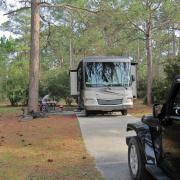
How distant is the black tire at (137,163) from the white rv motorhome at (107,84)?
1433 cm

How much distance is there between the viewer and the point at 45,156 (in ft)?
33.2

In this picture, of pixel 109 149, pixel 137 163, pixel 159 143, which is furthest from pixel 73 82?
pixel 159 143

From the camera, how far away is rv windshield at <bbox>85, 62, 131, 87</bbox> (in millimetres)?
22688

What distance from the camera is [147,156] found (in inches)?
283

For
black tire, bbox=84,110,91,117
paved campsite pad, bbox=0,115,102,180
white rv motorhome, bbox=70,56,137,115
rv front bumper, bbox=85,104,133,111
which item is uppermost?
white rv motorhome, bbox=70,56,137,115

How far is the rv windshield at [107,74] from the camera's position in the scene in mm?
22688

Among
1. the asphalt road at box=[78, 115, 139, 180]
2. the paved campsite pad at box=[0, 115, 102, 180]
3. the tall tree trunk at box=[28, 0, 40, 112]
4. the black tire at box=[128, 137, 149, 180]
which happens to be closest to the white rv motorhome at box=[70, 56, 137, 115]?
the tall tree trunk at box=[28, 0, 40, 112]

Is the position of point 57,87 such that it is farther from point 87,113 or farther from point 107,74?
point 107,74

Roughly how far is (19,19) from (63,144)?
51.0 metres

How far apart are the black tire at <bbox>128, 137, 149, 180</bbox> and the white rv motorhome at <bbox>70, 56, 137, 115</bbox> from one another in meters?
14.3

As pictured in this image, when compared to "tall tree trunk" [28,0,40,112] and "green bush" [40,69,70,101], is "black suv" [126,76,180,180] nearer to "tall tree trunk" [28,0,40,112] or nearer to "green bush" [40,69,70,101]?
"tall tree trunk" [28,0,40,112]

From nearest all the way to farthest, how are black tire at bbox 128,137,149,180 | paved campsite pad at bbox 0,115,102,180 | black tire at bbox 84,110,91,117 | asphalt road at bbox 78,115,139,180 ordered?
black tire at bbox 128,137,149,180 → paved campsite pad at bbox 0,115,102,180 → asphalt road at bbox 78,115,139,180 → black tire at bbox 84,110,91,117

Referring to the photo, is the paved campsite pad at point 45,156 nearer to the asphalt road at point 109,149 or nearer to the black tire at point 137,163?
the asphalt road at point 109,149

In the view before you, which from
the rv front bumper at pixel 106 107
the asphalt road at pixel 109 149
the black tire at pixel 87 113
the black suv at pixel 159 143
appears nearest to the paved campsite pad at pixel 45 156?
the asphalt road at pixel 109 149
